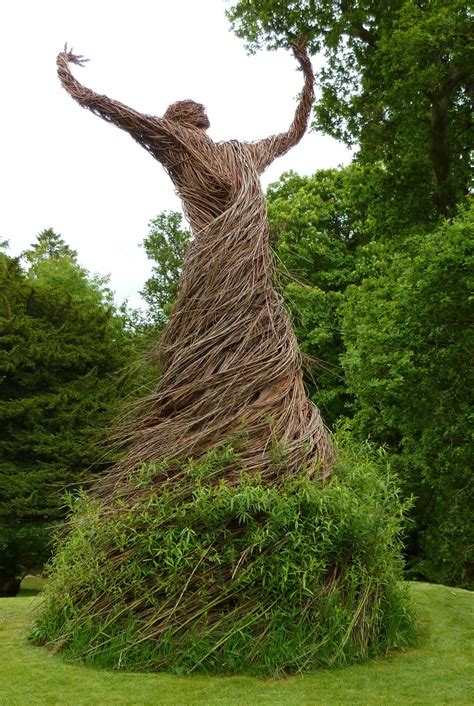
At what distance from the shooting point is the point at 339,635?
18.4 ft

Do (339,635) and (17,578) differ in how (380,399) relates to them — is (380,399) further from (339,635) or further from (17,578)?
(17,578)

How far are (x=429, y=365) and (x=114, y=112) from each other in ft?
23.1

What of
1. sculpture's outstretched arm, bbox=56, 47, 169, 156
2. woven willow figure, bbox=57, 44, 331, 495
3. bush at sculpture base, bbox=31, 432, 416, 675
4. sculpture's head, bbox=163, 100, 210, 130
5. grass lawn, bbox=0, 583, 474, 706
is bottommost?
grass lawn, bbox=0, 583, 474, 706

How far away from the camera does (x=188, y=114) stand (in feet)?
25.6

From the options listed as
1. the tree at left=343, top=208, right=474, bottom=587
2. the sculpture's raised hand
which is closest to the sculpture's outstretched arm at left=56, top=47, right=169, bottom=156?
the sculpture's raised hand

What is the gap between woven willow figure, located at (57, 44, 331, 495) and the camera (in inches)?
245

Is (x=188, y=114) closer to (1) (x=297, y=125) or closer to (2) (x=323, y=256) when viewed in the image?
(1) (x=297, y=125)

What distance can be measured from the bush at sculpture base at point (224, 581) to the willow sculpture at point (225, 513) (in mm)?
12

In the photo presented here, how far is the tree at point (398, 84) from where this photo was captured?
11422 mm

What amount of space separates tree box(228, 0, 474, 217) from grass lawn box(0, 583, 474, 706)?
872 cm

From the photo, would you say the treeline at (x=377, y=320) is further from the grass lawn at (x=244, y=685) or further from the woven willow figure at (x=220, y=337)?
the grass lawn at (x=244, y=685)

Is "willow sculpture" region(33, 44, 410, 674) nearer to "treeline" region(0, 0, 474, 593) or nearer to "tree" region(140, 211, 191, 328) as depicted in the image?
"treeline" region(0, 0, 474, 593)

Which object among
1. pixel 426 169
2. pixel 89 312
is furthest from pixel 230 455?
pixel 89 312

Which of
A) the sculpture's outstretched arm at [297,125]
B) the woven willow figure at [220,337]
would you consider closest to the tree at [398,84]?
the sculpture's outstretched arm at [297,125]
